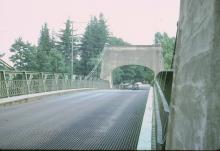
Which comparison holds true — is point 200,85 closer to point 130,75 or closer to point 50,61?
point 50,61

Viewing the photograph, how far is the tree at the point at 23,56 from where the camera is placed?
42781 millimetres

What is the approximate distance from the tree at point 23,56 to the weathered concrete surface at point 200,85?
42.2 m

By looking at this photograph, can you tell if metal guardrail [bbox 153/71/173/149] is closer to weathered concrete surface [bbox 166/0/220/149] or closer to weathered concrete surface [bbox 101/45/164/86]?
weathered concrete surface [bbox 166/0/220/149]

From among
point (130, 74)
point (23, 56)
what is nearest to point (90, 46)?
point (130, 74)

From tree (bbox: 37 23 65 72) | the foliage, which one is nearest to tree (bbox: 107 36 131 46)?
the foliage

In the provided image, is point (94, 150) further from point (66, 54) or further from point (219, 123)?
point (66, 54)

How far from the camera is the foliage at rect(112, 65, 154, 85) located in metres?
65.1

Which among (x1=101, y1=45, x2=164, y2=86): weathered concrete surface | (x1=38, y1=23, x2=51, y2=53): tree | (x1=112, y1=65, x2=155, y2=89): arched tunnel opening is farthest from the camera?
(x1=112, y1=65, x2=155, y2=89): arched tunnel opening

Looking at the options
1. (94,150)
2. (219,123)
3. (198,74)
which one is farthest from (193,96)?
(94,150)

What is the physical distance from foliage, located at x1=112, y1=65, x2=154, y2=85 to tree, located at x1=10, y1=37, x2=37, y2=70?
21816 millimetres

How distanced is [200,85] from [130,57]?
4029 cm

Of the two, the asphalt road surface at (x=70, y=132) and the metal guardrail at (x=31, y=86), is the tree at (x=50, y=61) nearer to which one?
the metal guardrail at (x=31, y=86)

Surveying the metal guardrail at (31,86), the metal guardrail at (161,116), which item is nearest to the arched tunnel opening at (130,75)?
the metal guardrail at (31,86)

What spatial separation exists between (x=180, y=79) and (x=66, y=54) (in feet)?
202
